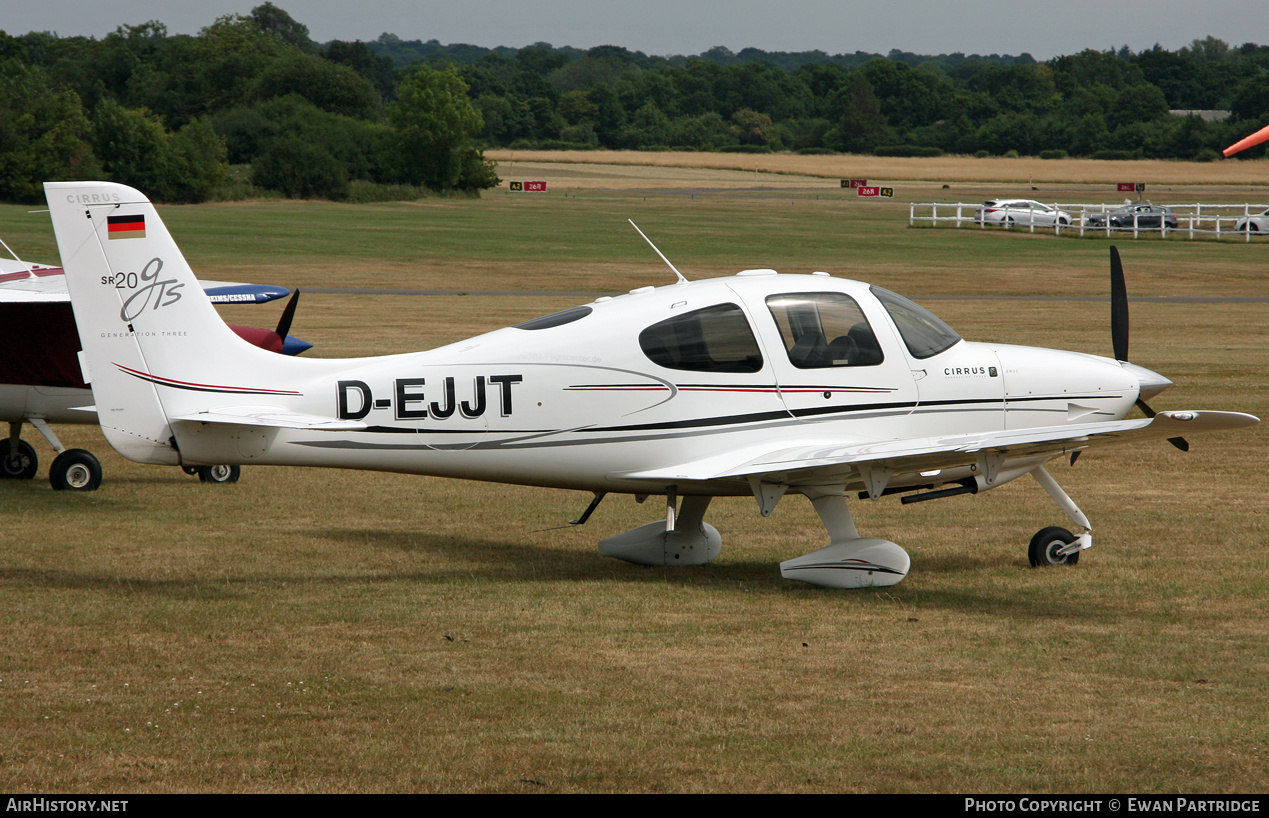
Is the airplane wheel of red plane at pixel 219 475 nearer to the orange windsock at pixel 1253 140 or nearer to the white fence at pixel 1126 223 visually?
the orange windsock at pixel 1253 140

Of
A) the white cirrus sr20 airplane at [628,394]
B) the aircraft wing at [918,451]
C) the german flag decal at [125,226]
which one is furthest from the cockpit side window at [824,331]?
the german flag decal at [125,226]

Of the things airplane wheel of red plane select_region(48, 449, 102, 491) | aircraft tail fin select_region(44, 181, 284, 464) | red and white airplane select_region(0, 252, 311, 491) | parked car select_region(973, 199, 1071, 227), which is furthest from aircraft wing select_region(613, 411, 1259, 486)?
parked car select_region(973, 199, 1071, 227)

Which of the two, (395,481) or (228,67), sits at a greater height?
(228,67)

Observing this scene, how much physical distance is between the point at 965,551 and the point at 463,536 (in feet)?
13.8

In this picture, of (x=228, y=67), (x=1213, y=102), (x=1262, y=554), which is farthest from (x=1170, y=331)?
(x=1213, y=102)

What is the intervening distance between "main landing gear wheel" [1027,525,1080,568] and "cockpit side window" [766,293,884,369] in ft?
6.28

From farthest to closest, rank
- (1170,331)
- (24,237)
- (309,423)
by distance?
1. (24,237)
2. (1170,331)
3. (309,423)

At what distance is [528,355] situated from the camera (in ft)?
31.0

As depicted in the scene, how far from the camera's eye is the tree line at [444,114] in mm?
75062

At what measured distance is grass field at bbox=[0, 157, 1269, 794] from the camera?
232 inches

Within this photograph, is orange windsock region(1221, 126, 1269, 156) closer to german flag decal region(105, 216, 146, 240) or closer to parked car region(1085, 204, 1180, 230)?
german flag decal region(105, 216, 146, 240)

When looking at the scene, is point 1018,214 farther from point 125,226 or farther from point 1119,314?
point 125,226

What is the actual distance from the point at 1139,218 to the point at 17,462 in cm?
5407

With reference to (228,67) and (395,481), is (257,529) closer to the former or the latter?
(395,481)
